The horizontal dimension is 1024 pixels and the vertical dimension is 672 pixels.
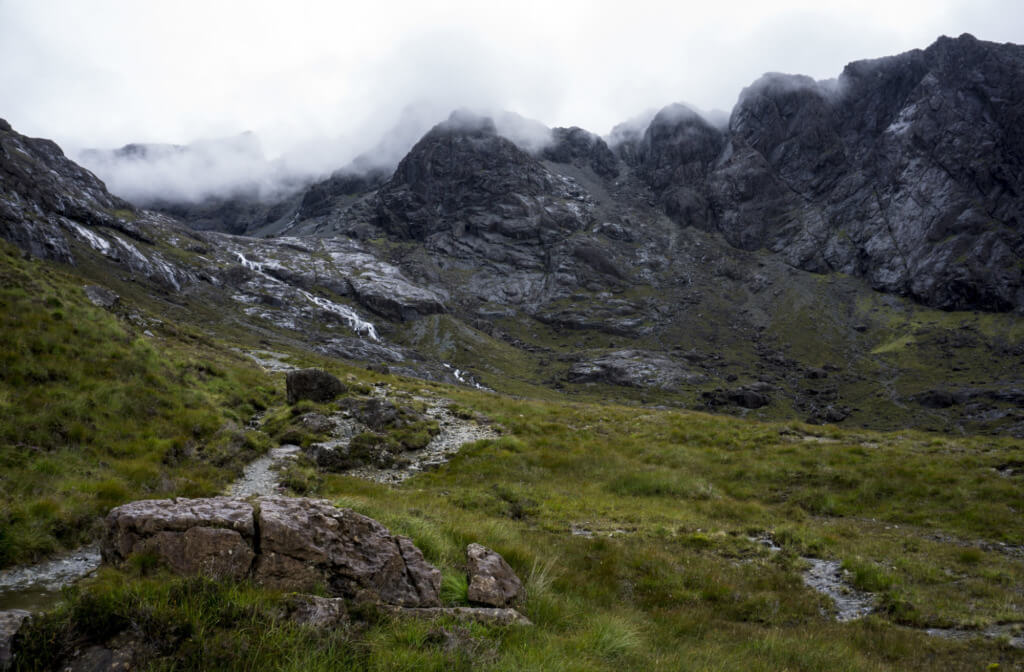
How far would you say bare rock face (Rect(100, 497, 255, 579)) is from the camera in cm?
564

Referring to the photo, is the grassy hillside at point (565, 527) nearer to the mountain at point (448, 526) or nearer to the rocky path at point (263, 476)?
the mountain at point (448, 526)

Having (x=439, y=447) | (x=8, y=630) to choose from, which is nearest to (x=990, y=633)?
(x=8, y=630)

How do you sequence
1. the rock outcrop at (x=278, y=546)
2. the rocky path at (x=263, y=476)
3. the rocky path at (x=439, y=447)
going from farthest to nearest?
1. the rocky path at (x=439, y=447)
2. the rocky path at (x=263, y=476)
3. the rock outcrop at (x=278, y=546)

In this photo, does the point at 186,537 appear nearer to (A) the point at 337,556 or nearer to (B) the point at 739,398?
(A) the point at 337,556

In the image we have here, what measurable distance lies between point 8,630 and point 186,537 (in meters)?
1.69

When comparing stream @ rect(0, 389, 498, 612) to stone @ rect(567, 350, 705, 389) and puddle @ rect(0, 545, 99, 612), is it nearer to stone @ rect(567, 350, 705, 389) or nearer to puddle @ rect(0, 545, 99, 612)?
puddle @ rect(0, 545, 99, 612)

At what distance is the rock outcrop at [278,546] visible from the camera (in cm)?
576

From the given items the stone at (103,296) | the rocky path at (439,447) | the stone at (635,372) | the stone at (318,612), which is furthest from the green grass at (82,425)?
the stone at (635,372)

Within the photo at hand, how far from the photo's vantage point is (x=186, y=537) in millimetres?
5793

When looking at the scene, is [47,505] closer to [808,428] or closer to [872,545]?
[872,545]

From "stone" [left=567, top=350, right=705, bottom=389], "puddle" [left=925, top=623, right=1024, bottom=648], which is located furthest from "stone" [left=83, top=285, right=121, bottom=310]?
"stone" [left=567, top=350, right=705, bottom=389]

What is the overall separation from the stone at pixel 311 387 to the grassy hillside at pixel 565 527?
3.89 m

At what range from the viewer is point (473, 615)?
6477mm

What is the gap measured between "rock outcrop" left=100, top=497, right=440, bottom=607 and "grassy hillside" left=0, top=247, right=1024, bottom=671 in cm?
42
